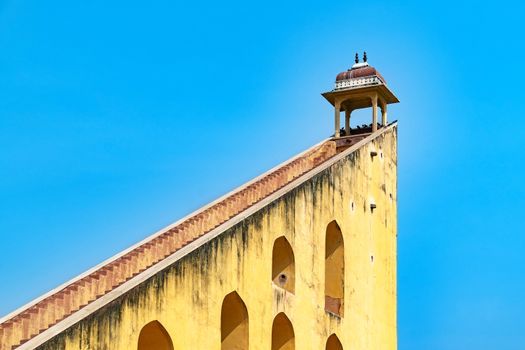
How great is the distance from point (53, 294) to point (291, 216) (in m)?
3.89

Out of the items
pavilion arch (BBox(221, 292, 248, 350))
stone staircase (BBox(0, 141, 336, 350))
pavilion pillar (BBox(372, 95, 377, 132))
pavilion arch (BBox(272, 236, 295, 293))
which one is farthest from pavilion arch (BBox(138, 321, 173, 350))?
pavilion pillar (BBox(372, 95, 377, 132))

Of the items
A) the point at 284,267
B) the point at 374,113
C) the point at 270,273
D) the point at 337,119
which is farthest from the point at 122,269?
the point at 337,119

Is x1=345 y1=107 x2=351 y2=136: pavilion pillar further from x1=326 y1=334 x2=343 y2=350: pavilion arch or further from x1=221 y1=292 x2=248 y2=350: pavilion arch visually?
x1=221 y1=292 x2=248 y2=350: pavilion arch

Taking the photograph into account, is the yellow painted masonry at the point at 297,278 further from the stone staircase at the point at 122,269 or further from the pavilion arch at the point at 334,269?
the stone staircase at the point at 122,269

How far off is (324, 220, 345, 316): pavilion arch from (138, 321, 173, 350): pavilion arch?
571cm

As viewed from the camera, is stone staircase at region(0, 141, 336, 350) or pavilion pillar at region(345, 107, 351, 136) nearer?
stone staircase at region(0, 141, 336, 350)

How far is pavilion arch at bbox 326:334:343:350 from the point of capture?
50.3ft

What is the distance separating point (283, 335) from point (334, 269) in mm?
2955

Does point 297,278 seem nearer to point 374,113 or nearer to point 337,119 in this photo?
point 374,113

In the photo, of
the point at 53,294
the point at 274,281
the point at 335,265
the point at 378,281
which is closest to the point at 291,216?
the point at 274,281

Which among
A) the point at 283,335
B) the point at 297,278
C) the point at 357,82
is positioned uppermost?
the point at 357,82

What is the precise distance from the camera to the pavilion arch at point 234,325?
1217 cm

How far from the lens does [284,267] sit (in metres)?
13.7

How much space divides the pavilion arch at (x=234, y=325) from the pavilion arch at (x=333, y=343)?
3.35m
